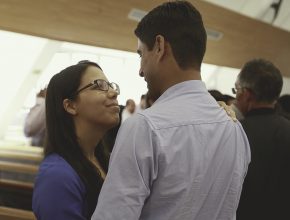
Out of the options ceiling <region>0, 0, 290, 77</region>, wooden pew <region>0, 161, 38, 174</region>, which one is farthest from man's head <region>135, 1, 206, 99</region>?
ceiling <region>0, 0, 290, 77</region>

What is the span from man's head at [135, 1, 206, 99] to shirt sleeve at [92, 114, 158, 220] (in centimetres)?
19

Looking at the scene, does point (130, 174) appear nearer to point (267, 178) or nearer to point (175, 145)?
point (175, 145)

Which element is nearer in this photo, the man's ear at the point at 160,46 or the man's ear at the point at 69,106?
the man's ear at the point at 160,46

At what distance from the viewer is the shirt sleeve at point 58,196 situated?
4.13 ft

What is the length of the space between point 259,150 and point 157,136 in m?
1.08

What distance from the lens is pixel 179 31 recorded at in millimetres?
1111

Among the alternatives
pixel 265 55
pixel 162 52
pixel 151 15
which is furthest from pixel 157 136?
pixel 265 55

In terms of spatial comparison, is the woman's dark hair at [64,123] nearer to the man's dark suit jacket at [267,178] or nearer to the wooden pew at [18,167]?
the man's dark suit jacket at [267,178]

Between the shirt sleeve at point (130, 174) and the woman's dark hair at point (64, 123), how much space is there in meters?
0.46

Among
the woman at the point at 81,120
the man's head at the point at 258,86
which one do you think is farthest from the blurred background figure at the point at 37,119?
→ the man's head at the point at 258,86

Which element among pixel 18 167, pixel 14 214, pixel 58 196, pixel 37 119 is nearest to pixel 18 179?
pixel 18 167

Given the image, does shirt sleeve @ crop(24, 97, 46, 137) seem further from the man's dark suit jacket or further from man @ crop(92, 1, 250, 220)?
man @ crop(92, 1, 250, 220)

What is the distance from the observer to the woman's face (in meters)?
1.57

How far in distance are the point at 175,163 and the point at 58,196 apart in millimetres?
480
